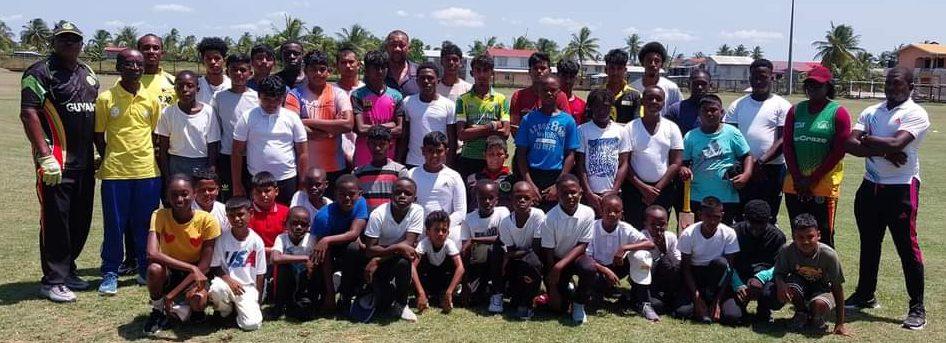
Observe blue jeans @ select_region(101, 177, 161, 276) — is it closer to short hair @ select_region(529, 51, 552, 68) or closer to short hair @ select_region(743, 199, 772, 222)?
short hair @ select_region(529, 51, 552, 68)

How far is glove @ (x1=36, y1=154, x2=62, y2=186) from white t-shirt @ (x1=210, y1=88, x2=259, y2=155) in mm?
1282

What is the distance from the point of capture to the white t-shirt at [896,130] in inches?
231

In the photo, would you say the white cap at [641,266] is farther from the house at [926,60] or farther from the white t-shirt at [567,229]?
the house at [926,60]

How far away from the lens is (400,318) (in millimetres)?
5887

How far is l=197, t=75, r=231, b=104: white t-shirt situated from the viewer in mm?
7055

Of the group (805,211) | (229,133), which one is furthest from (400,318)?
(805,211)

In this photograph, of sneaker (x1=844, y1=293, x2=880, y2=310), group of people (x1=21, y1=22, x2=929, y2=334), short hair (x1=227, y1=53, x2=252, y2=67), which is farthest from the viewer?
short hair (x1=227, y1=53, x2=252, y2=67)

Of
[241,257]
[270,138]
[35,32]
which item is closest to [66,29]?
[270,138]

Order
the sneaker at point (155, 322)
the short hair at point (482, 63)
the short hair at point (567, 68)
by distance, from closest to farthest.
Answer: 1. the sneaker at point (155, 322)
2. the short hair at point (482, 63)
3. the short hair at point (567, 68)

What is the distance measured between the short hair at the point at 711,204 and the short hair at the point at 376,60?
10.4 ft

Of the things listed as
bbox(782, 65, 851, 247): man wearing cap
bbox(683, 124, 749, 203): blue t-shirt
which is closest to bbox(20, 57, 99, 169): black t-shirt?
bbox(683, 124, 749, 203): blue t-shirt

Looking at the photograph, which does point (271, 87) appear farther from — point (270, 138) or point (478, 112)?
point (478, 112)

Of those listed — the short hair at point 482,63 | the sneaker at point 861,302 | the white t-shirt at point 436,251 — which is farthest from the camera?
the short hair at point 482,63

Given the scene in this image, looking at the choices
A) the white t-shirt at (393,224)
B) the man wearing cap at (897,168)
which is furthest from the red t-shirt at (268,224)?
the man wearing cap at (897,168)
